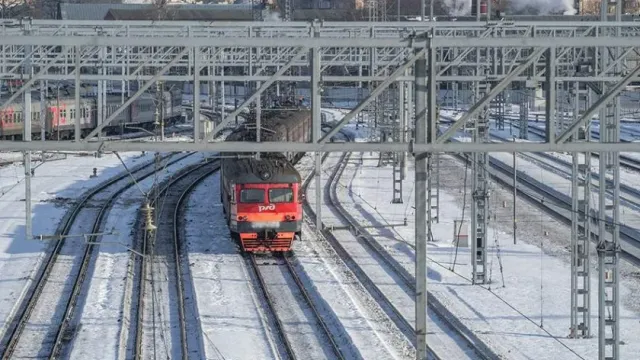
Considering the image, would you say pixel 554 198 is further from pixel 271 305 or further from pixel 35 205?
pixel 271 305

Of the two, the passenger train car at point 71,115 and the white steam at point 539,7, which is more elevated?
the white steam at point 539,7

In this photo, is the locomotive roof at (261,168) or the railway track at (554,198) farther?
the railway track at (554,198)

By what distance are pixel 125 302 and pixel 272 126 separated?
33.2 feet

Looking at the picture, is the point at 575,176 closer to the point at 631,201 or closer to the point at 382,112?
the point at 631,201

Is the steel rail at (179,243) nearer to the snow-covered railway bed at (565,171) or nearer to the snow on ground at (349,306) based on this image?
the snow on ground at (349,306)

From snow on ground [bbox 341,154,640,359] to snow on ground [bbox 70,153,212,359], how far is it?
5748 mm

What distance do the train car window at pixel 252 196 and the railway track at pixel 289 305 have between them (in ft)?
4.39

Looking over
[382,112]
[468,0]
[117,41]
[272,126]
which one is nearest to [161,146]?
[117,41]

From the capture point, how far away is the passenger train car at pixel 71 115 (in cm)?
4600

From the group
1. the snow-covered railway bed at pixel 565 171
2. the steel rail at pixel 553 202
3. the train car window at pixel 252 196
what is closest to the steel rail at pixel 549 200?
the steel rail at pixel 553 202

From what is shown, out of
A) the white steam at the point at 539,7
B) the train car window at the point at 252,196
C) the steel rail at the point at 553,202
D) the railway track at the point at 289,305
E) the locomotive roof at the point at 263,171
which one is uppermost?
the white steam at the point at 539,7

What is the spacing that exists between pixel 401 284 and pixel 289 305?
2760mm

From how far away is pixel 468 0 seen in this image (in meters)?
93.2

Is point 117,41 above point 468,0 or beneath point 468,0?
beneath
